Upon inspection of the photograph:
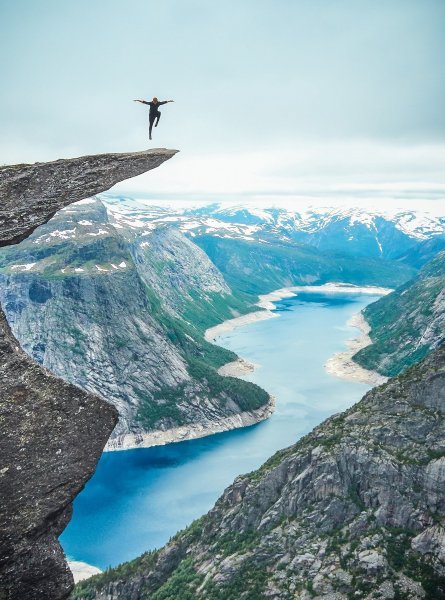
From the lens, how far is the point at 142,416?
179500 mm

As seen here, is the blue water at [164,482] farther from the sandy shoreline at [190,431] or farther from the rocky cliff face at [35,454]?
the rocky cliff face at [35,454]

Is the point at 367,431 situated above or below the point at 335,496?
above

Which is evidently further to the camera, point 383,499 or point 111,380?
point 111,380


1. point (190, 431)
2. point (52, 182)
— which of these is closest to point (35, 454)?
point (52, 182)

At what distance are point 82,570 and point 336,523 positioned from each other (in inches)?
2396

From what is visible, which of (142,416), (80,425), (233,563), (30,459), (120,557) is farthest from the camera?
(142,416)

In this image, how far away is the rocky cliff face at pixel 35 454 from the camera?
1274cm

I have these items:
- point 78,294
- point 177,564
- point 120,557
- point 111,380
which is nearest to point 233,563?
point 177,564

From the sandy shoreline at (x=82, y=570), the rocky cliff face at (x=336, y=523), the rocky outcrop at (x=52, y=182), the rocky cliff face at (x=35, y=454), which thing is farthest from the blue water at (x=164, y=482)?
the rocky outcrop at (x=52, y=182)

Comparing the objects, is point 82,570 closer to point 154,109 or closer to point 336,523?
point 336,523

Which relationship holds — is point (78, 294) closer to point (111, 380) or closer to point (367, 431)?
point (111, 380)

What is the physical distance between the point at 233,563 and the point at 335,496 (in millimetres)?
14073

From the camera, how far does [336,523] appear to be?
5550 cm

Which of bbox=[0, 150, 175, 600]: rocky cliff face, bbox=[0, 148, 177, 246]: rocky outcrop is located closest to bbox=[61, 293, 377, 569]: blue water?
bbox=[0, 150, 175, 600]: rocky cliff face
